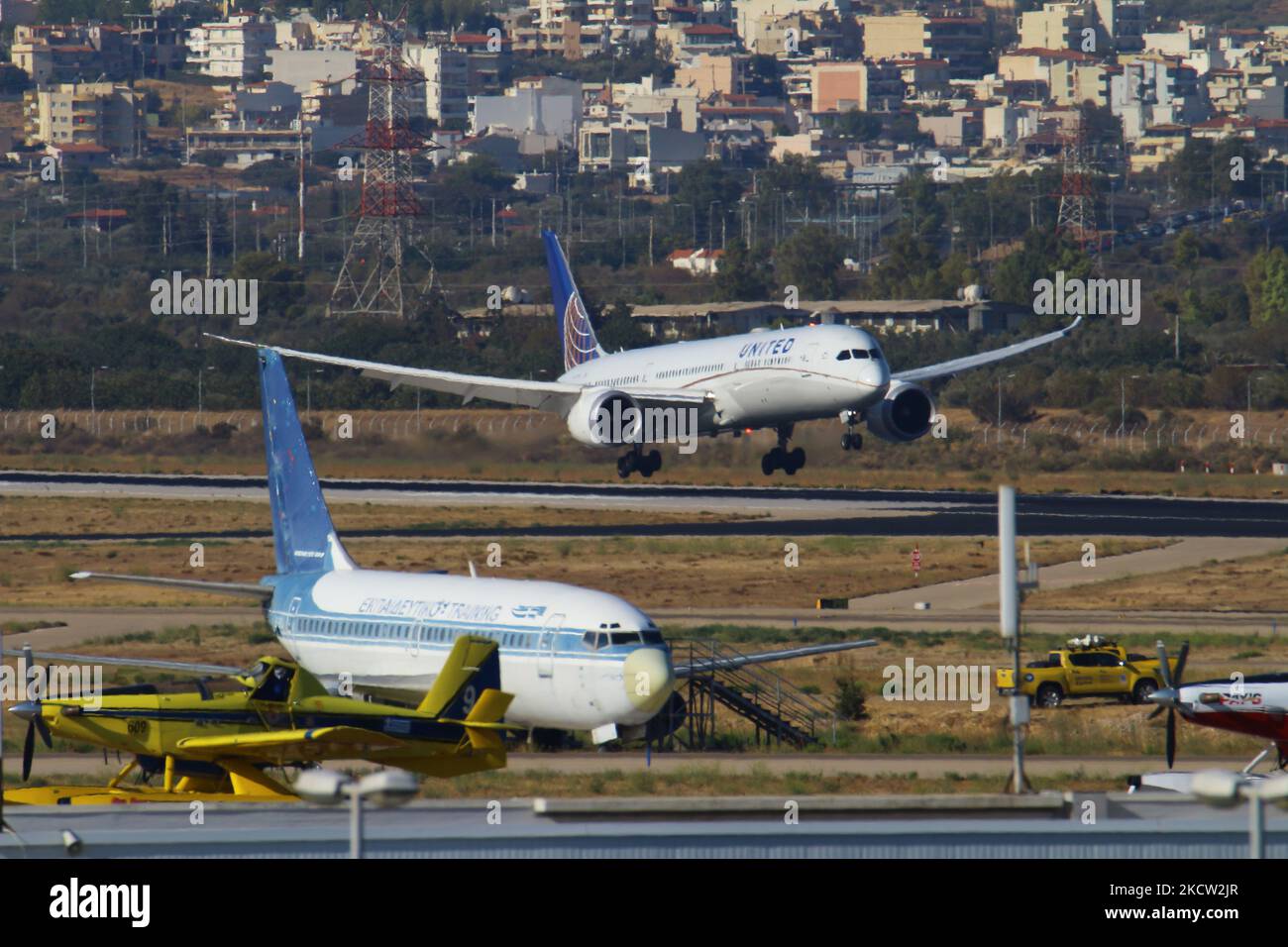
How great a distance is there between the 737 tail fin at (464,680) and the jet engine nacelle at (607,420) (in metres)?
45.8

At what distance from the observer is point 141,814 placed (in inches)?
1027

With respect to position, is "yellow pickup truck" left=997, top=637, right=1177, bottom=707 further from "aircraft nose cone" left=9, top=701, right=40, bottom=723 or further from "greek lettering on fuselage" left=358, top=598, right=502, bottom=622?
"aircraft nose cone" left=9, top=701, right=40, bottom=723

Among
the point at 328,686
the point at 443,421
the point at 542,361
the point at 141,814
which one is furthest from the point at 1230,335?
the point at 141,814

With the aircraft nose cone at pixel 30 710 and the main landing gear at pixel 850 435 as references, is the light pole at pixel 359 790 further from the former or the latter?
the main landing gear at pixel 850 435

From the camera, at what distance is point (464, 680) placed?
32.8 metres

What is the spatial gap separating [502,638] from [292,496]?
11.5 m

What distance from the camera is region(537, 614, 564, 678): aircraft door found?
3591cm

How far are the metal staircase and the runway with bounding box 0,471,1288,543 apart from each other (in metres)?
31.6

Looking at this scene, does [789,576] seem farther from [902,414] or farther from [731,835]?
[731,835]

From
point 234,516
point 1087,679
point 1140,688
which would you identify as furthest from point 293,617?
point 234,516

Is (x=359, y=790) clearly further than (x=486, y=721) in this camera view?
No

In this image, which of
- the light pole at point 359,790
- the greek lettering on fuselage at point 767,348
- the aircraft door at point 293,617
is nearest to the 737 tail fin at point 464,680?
the aircraft door at point 293,617

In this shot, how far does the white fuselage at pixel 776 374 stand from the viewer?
234ft

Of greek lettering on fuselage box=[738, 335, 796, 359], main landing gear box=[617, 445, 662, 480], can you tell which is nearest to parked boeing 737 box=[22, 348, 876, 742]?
greek lettering on fuselage box=[738, 335, 796, 359]
